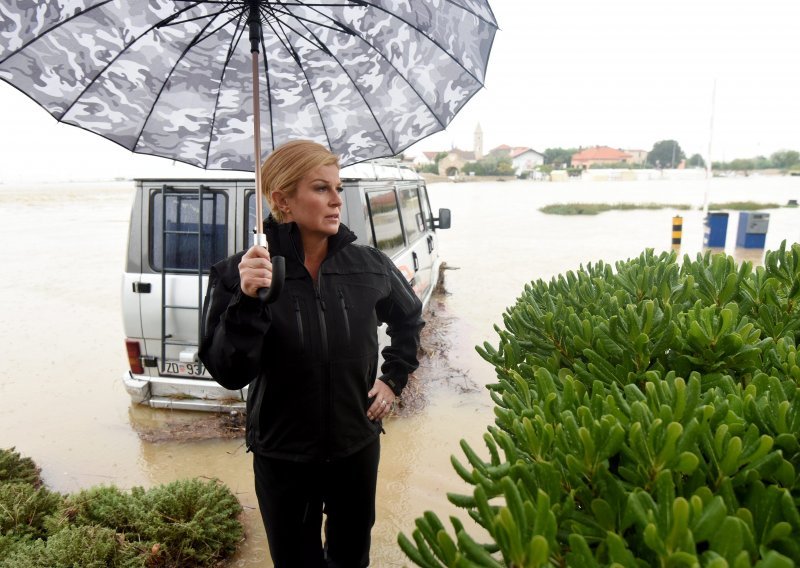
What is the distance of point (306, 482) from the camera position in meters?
1.91

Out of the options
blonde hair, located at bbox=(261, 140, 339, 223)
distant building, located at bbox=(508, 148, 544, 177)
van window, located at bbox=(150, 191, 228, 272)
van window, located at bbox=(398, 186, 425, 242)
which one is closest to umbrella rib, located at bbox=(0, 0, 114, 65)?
blonde hair, located at bbox=(261, 140, 339, 223)

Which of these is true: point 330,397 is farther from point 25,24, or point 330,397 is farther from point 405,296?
point 25,24

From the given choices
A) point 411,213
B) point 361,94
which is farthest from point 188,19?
point 411,213

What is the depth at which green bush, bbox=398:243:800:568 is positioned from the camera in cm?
85

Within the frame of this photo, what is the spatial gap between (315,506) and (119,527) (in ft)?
4.62

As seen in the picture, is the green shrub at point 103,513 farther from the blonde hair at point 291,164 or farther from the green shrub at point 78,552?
the blonde hair at point 291,164

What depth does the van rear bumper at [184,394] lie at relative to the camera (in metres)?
4.06

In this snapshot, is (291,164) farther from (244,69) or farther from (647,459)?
(647,459)

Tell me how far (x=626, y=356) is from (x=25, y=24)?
2197 mm

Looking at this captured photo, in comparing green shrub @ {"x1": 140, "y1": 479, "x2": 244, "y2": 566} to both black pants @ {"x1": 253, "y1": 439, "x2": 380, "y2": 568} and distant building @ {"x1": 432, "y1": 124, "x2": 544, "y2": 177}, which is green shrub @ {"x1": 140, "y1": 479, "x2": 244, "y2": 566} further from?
distant building @ {"x1": 432, "y1": 124, "x2": 544, "y2": 177}

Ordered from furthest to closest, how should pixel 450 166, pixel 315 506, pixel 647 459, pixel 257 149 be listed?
pixel 450 166
pixel 315 506
pixel 257 149
pixel 647 459

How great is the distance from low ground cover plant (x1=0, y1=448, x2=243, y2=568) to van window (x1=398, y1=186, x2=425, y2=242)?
3409 millimetres

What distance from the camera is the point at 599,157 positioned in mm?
125750

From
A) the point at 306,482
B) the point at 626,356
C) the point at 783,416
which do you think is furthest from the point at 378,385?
the point at 783,416
